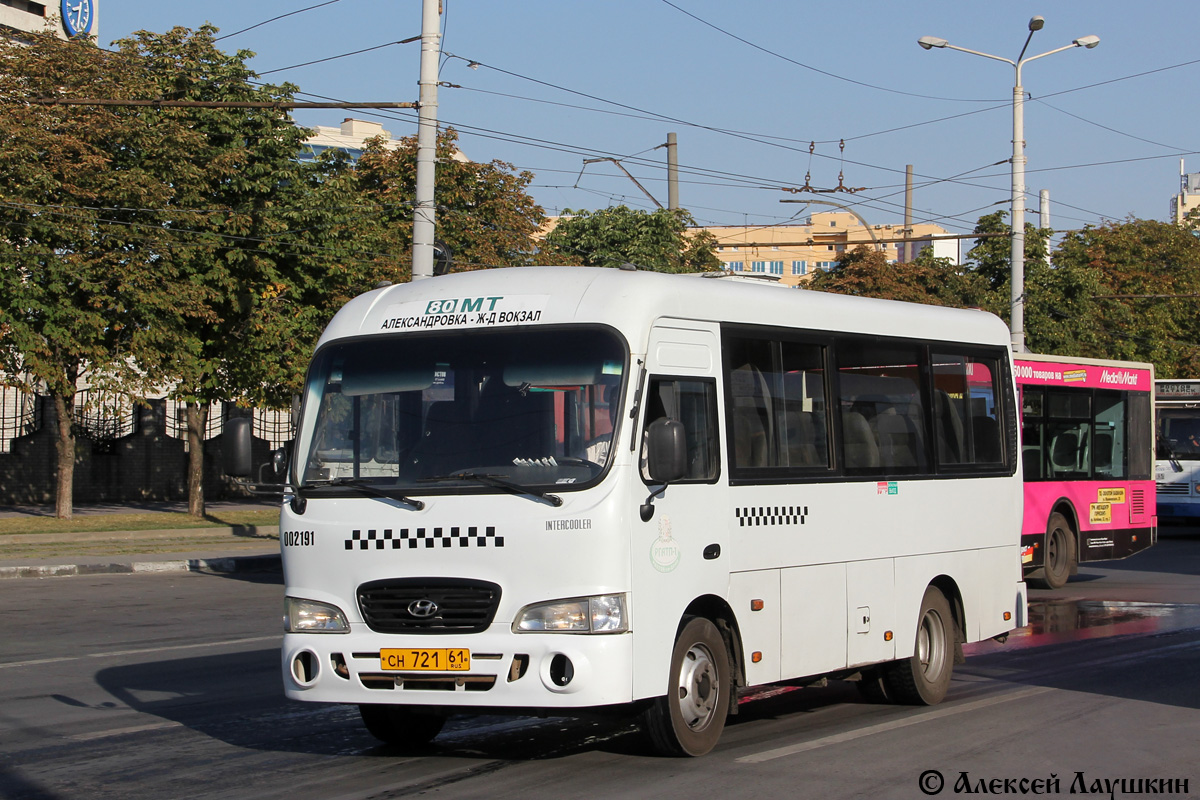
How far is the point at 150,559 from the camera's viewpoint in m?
23.0

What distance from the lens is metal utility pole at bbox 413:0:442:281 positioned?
63.6 feet

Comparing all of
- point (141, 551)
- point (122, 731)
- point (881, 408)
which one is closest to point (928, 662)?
point (881, 408)

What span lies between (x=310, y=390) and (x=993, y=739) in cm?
459

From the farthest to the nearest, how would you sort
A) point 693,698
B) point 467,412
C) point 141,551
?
1. point 141,551
2. point 693,698
3. point 467,412

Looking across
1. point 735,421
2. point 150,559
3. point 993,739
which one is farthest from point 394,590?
point 150,559

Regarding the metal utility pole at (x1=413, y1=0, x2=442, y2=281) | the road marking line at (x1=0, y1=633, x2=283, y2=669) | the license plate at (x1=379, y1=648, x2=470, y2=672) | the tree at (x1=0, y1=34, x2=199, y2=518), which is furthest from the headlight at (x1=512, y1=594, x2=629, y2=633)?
the tree at (x1=0, y1=34, x2=199, y2=518)

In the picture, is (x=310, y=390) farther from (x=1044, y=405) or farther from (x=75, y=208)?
(x=75, y=208)

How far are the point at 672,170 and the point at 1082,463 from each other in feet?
68.5

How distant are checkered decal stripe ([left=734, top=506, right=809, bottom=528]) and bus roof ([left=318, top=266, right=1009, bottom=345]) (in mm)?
A: 1151

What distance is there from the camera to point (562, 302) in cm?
766

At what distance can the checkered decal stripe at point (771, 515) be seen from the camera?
321 inches

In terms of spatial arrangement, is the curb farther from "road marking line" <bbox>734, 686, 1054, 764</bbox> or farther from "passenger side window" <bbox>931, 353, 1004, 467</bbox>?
"road marking line" <bbox>734, 686, 1054, 764</bbox>

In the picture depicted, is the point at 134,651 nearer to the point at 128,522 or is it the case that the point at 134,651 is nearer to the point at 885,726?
the point at 885,726

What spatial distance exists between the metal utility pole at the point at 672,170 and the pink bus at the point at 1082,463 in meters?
18.8
